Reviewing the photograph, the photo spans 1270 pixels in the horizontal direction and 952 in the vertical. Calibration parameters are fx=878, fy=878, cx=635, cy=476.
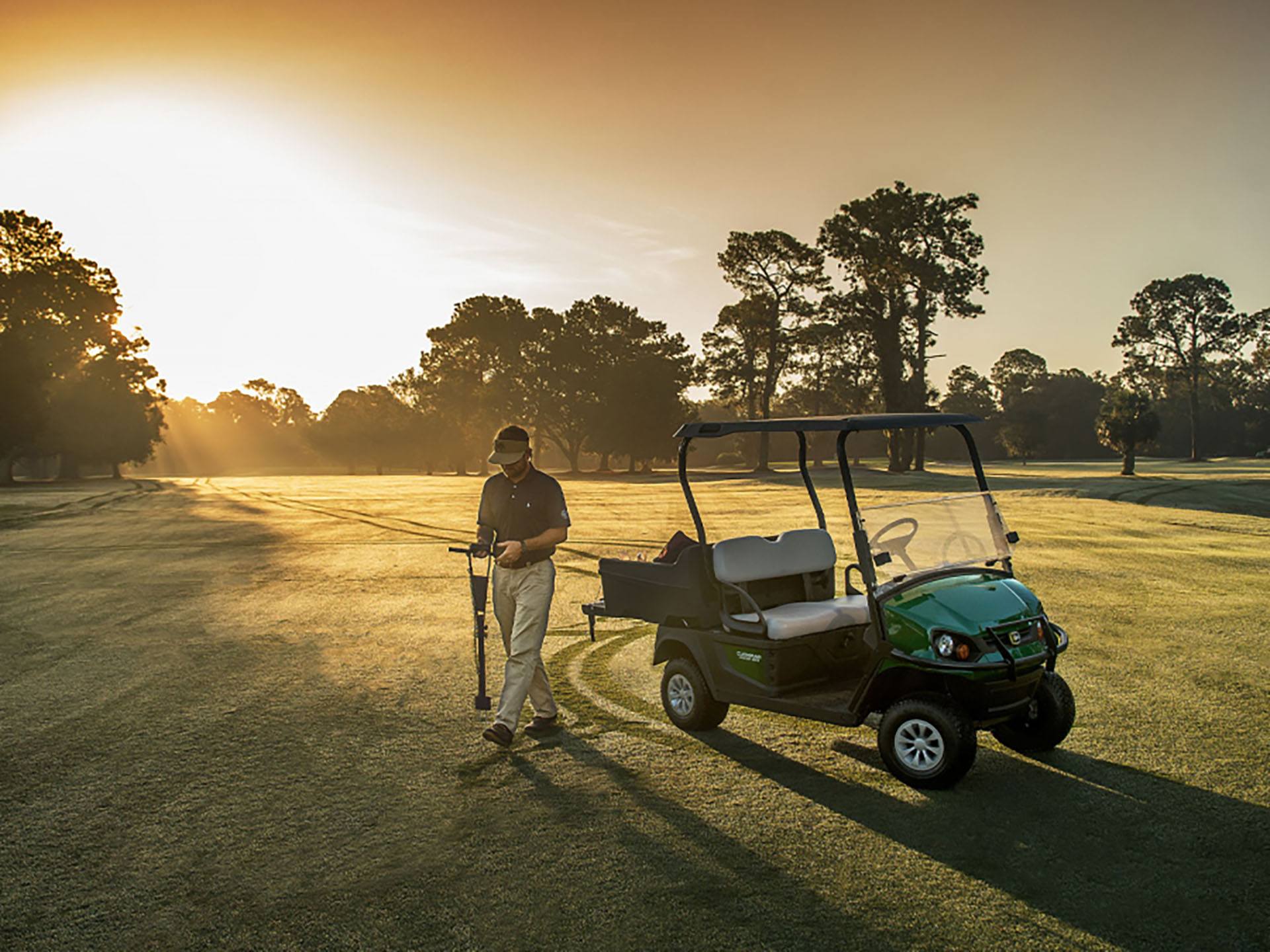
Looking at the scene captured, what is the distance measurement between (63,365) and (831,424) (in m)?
83.3

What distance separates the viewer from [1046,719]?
611 centimetres

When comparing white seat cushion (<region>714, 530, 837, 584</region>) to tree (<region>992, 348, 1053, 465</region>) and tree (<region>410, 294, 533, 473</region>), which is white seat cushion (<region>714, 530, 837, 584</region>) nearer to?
tree (<region>410, 294, 533, 473</region>)

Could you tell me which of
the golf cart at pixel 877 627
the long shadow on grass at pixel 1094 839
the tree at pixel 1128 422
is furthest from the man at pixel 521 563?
the tree at pixel 1128 422

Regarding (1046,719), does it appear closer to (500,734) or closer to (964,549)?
(964,549)

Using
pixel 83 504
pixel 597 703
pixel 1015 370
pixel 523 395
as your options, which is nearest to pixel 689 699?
pixel 597 703

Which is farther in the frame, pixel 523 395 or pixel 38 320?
pixel 523 395

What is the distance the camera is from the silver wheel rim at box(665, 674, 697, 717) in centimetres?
684

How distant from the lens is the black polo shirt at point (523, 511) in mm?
6699

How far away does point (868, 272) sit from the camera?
2301 inches

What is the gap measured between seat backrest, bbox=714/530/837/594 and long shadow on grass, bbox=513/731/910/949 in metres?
1.78

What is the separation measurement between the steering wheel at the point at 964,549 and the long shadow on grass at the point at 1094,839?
4.64 ft

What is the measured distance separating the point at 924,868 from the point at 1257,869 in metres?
1.68

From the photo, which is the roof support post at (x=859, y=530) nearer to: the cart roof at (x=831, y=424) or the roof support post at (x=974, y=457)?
the cart roof at (x=831, y=424)

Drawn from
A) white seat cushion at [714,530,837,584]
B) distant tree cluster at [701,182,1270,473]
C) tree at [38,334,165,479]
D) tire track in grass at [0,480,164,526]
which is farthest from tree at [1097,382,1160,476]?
tree at [38,334,165,479]
